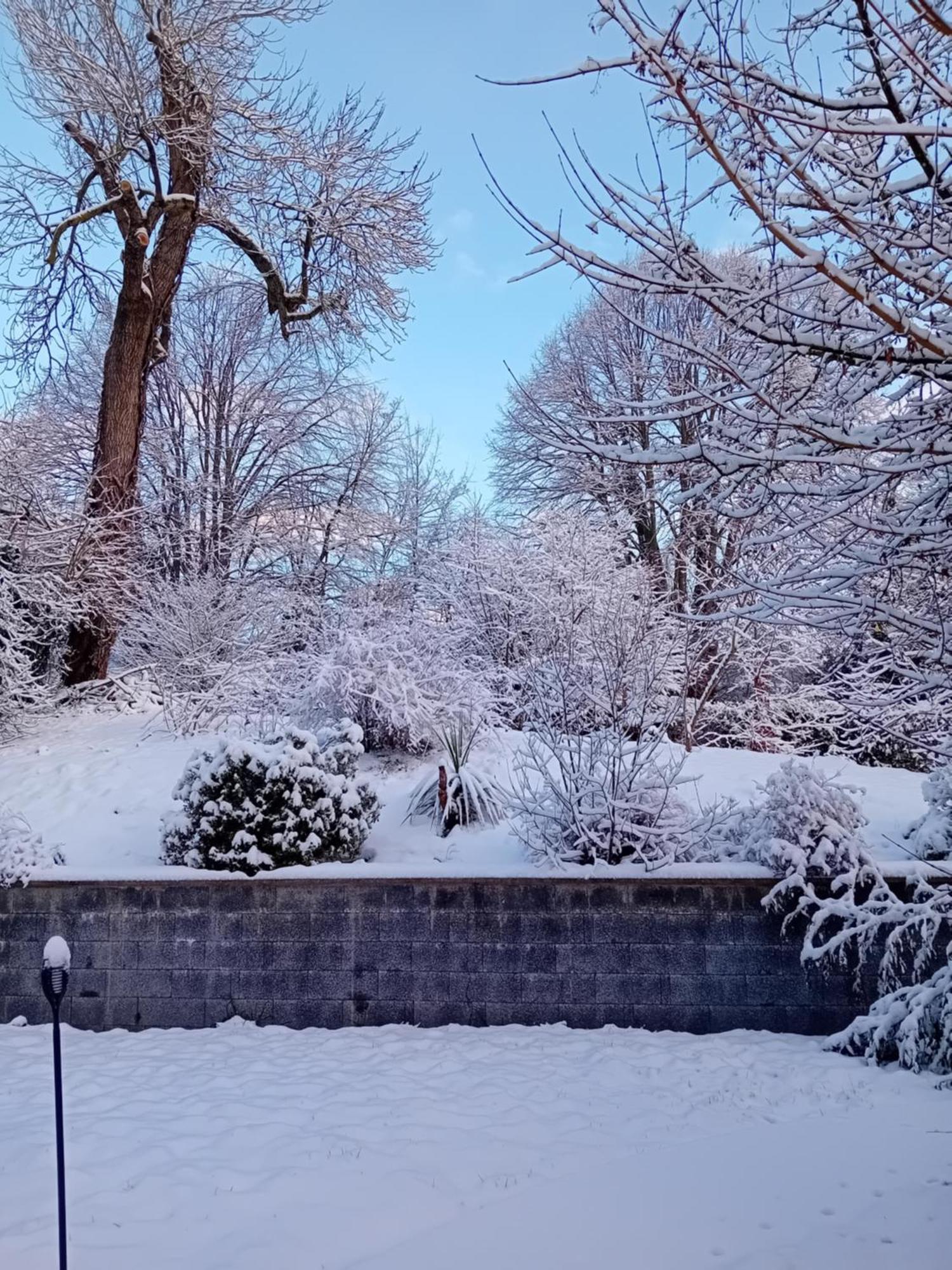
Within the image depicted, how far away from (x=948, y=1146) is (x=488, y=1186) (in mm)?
2017

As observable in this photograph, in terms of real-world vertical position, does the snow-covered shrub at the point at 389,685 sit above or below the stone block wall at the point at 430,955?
above

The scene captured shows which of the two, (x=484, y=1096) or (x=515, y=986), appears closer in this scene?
(x=484, y=1096)

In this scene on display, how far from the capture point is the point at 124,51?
1068 cm

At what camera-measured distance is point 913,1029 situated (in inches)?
190

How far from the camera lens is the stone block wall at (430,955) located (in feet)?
21.0

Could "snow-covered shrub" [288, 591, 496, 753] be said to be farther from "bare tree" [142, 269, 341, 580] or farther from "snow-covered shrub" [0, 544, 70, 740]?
"bare tree" [142, 269, 341, 580]

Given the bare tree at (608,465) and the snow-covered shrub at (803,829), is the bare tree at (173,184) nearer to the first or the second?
the bare tree at (608,465)

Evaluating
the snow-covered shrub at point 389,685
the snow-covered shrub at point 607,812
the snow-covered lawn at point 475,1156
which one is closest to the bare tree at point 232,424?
the snow-covered shrub at point 389,685

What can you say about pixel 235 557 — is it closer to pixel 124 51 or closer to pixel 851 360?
pixel 124 51

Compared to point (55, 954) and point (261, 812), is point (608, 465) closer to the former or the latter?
point (261, 812)

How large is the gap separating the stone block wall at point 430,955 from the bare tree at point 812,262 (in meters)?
3.67

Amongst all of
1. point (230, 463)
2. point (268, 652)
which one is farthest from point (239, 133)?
point (230, 463)

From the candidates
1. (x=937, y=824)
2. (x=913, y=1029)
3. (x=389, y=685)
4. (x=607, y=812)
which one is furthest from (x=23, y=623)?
(x=913, y=1029)

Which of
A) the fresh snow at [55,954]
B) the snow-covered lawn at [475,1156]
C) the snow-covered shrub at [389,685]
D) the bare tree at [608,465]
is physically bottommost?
the snow-covered lawn at [475,1156]
